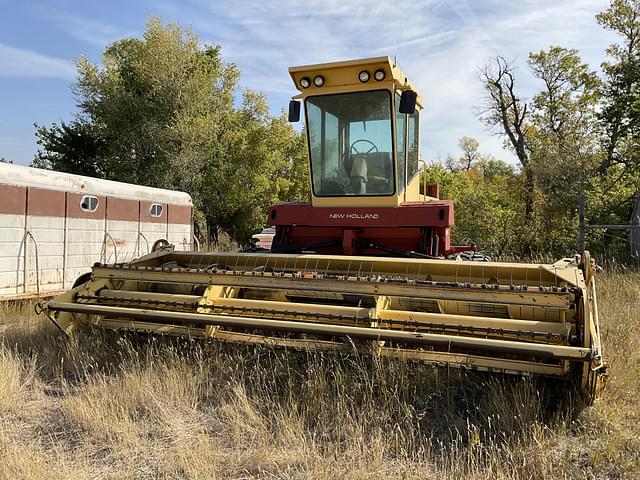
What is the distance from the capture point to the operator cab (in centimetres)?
579

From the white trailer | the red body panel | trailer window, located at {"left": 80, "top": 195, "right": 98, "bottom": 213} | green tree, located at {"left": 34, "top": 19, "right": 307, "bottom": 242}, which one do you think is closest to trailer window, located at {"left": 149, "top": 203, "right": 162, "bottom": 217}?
the white trailer

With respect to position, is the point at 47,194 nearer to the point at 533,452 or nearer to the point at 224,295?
the point at 224,295

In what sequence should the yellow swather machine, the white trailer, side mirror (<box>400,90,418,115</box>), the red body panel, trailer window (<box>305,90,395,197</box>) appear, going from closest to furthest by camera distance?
the yellow swather machine < side mirror (<box>400,90,418,115</box>) < the red body panel < trailer window (<box>305,90,395,197</box>) < the white trailer

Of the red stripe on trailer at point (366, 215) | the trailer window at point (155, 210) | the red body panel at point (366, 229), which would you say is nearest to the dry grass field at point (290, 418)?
the red body panel at point (366, 229)

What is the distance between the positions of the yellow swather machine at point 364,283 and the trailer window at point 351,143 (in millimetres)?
13

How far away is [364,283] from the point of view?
377 cm

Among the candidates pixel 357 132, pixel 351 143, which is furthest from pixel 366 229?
pixel 357 132

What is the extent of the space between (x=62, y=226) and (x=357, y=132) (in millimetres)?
5263

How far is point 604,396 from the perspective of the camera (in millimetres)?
3762

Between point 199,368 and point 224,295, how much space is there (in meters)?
0.62

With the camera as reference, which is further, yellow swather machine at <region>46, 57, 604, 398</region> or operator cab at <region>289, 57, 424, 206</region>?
operator cab at <region>289, 57, 424, 206</region>

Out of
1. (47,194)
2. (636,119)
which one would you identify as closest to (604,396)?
(47,194)

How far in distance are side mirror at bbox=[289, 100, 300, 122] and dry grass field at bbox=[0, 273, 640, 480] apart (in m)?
2.94

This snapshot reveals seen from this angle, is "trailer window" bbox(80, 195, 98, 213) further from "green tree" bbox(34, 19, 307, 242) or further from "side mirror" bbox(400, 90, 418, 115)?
"green tree" bbox(34, 19, 307, 242)
